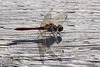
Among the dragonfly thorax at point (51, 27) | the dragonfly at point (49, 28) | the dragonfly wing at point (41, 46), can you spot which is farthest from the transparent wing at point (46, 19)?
the dragonfly wing at point (41, 46)

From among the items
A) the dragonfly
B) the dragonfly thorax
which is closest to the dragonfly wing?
the dragonfly

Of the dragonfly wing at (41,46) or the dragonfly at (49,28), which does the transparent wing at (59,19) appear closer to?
the dragonfly at (49,28)

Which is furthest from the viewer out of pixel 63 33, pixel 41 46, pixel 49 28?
pixel 49 28

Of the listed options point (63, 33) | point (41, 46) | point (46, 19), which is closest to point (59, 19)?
point (46, 19)

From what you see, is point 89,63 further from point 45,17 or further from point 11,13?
point 11,13

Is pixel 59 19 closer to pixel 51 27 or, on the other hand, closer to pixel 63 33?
pixel 51 27

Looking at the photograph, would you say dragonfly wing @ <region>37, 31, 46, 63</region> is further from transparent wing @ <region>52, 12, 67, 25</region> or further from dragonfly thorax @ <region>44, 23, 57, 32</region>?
transparent wing @ <region>52, 12, 67, 25</region>
